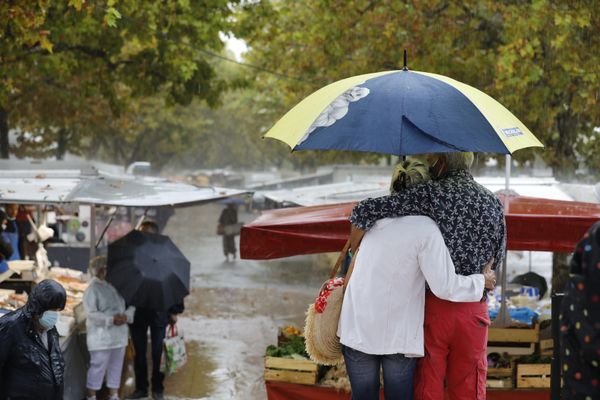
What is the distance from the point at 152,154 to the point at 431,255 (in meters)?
53.8

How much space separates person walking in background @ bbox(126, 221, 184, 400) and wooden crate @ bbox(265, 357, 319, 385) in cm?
198

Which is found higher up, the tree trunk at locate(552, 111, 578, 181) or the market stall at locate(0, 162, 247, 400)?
the tree trunk at locate(552, 111, 578, 181)

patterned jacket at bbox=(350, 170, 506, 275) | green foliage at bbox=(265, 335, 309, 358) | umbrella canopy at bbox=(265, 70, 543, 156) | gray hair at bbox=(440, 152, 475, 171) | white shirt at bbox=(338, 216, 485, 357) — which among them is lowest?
green foliage at bbox=(265, 335, 309, 358)

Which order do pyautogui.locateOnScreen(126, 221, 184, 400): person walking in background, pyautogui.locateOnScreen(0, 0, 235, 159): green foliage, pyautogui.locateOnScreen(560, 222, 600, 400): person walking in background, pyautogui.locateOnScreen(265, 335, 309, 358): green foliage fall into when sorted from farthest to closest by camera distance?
pyautogui.locateOnScreen(0, 0, 235, 159): green foliage → pyautogui.locateOnScreen(126, 221, 184, 400): person walking in background → pyautogui.locateOnScreen(265, 335, 309, 358): green foliage → pyautogui.locateOnScreen(560, 222, 600, 400): person walking in background

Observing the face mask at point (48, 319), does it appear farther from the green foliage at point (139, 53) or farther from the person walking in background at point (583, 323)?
the green foliage at point (139, 53)

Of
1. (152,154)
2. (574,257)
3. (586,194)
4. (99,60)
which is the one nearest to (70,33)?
(99,60)

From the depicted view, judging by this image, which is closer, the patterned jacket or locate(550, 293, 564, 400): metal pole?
locate(550, 293, 564, 400): metal pole

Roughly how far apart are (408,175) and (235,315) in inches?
425

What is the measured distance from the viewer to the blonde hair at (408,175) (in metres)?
4.12

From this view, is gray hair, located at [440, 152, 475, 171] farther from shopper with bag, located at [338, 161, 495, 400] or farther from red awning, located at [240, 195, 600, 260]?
red awning, located at [240, 195, 600, 260]

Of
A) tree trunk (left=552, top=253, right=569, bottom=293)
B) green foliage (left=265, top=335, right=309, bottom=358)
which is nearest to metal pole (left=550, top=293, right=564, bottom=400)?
green foliage (left=265, top=335, right=309, bottom=358)

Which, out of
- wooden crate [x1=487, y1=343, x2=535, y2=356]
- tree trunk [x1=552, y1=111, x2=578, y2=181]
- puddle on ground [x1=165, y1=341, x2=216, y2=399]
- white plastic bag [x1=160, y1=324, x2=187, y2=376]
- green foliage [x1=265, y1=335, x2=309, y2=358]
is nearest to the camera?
wooden crate [x1=487, y1=343, x2=535, y2=356]

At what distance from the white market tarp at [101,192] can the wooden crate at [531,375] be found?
371 centimetres

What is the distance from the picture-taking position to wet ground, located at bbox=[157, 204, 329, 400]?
9.94 meters
